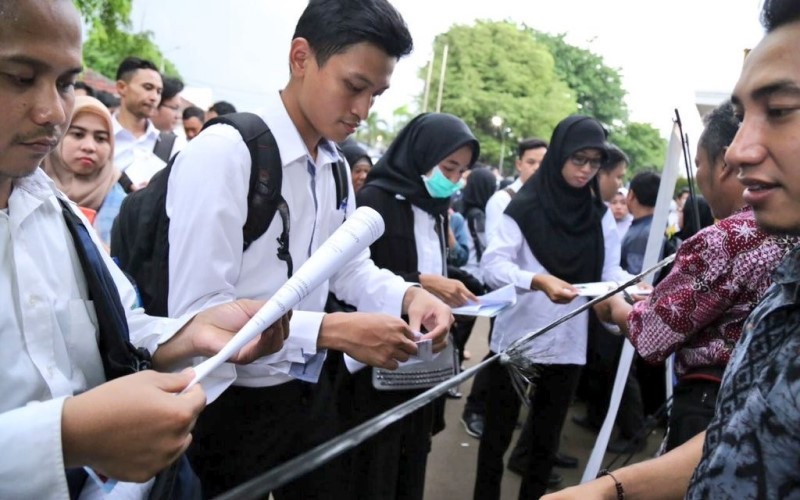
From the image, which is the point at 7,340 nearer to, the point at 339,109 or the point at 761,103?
the point at 339,109

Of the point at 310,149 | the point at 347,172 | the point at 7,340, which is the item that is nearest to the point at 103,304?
the point at 7,340

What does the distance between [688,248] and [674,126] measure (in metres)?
1.34

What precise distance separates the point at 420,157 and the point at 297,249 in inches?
52.1

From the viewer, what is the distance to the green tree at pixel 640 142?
51.0 metres

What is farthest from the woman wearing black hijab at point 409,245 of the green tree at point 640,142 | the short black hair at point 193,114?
the green tree at point 640,142

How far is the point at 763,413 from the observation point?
917 mm

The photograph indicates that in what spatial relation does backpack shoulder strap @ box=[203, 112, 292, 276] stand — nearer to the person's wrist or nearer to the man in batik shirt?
the person's wrist

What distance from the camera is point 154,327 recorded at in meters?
1.40

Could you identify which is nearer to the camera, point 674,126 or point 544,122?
point 674,126

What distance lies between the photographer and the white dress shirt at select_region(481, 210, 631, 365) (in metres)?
3.13

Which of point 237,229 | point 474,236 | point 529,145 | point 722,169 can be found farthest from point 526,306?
point 474,236

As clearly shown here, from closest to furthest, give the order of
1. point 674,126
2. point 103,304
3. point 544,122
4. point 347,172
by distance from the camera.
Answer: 1. point 103,304
2. point 347,172
3. point 674,126
4. point 544,122

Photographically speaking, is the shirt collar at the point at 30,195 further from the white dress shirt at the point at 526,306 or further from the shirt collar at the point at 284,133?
the white dress shirt at the point at 526,306

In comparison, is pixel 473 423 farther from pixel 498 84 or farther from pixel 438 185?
pixel 498 84
